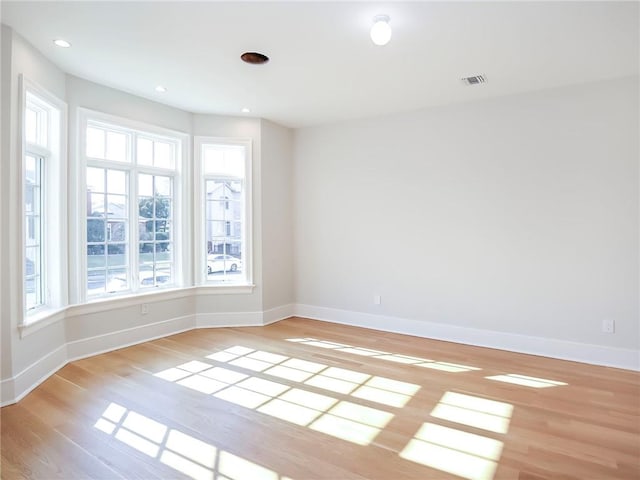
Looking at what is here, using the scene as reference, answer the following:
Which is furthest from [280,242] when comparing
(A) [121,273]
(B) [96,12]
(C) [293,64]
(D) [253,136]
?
→ (B) [96,12]

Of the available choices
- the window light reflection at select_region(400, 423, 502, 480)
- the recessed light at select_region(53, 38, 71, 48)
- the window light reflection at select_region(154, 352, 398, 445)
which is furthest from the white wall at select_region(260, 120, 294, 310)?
the window light reflection at select_region(400, 423, 502, 480)

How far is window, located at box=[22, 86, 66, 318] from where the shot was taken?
3.27 m

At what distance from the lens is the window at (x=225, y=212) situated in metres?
4.95

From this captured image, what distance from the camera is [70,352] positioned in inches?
145

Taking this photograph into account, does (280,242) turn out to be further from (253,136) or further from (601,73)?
(601,73)

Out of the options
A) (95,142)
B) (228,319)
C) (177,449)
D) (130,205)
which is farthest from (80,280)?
(177,449)

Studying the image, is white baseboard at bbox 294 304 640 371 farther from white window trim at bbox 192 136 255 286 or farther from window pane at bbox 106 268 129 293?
window pane at bbox 106 268 129 293

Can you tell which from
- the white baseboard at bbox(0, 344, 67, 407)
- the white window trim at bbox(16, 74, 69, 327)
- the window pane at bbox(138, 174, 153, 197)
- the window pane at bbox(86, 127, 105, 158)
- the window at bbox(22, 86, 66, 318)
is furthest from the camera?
the window pane at bbox(138, 174, 153, 197)

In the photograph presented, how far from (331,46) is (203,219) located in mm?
2760

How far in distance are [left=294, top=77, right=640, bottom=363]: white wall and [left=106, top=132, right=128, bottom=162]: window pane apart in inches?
90.7

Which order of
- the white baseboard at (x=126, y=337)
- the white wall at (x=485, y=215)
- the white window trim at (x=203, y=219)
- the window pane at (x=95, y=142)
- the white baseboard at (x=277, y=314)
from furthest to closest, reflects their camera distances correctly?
the white baseboard at (x=277, y=314) → the white window trim at (x=203, y=219) → the window pane at (x=95, y=142) → the white baseboard at (x=126, y=337) → the white wall at (x=485, y=215)

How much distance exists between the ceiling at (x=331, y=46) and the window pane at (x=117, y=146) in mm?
514

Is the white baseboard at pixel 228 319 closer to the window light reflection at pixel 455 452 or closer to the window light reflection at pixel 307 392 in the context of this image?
the window light reflection at pixel 307 392

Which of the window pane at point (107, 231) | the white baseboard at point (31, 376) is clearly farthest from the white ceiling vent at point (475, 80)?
the white baseboard at point (31, 376)
